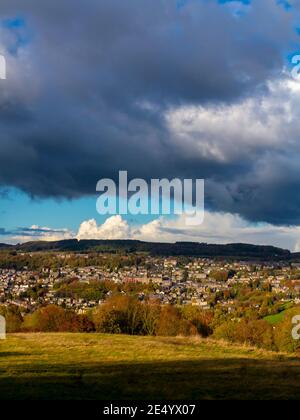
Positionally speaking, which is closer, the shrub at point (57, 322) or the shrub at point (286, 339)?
the shrub at point (57, 322)

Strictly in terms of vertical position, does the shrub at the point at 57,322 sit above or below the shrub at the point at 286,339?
above

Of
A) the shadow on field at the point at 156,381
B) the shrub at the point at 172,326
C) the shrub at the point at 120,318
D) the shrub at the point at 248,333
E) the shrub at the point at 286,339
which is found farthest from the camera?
the shrub at the point at 248,333

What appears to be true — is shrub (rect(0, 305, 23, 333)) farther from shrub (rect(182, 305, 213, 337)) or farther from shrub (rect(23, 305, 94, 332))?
shrub (rect(182, 305, 213, 337))

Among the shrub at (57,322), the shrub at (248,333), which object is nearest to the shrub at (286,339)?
the shrub at (248,333)

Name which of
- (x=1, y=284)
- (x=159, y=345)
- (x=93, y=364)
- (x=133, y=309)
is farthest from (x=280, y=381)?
(x=1, y=284)

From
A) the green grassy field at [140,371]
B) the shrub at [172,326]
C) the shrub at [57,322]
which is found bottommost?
the shrub at [172,326]

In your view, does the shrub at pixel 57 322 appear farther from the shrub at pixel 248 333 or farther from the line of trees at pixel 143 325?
the shrub at pixel 248 333
